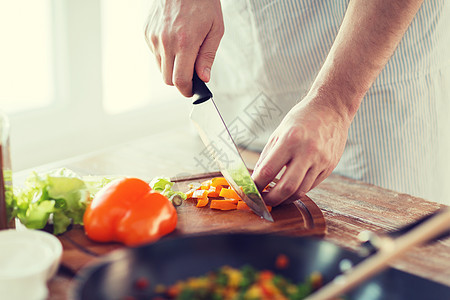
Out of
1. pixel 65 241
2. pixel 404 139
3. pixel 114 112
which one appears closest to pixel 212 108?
pixel 65 241

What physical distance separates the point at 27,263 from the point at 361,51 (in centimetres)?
94

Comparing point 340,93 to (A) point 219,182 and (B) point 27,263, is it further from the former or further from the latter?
(B) point 27,263

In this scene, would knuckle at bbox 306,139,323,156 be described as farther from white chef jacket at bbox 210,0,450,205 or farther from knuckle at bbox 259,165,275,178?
white chef jacket at bbox 210,0,450,205

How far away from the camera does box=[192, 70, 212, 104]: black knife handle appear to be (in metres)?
1.28

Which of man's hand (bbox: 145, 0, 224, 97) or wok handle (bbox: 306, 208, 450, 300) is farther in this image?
man's hand (bbox: 145, 0, 224, 97)

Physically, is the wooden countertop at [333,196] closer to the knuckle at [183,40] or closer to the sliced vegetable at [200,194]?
the sliced vegetable at [200,194]

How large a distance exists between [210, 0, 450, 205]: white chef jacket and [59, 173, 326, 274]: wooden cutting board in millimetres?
532

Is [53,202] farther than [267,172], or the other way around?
[267,172]

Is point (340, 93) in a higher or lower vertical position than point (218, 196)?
higher

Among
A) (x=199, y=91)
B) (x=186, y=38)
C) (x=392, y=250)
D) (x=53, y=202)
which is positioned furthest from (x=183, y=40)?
(x=392, y=250)

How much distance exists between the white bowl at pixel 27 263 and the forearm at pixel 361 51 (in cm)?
74

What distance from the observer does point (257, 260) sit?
2.96 ft

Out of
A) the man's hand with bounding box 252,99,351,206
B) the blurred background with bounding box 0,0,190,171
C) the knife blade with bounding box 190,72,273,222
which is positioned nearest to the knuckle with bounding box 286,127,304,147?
the man's hand with bounding box 252,99,351,206

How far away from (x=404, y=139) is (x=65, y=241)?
1.14m
